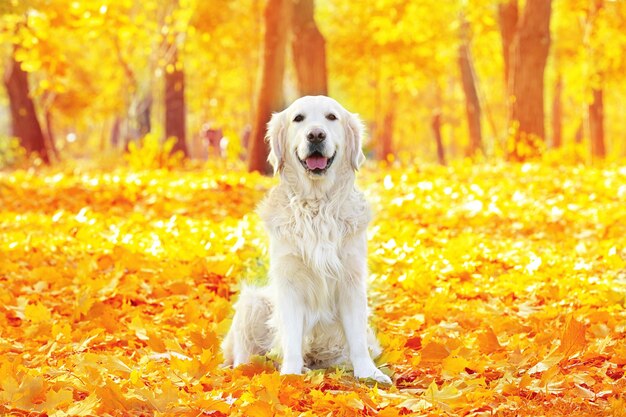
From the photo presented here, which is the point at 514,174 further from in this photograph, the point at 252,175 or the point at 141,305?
the point at 141,305

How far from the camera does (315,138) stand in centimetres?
434

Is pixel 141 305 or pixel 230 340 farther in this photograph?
pixel 141 305

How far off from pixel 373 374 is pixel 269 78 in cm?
1059

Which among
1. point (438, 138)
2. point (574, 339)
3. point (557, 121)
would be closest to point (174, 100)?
point (438, 138)

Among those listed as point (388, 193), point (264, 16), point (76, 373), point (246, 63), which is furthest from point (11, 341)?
point (246, 63)

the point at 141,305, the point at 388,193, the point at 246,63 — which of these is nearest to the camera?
the point at 141,305

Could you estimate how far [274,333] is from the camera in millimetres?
4762

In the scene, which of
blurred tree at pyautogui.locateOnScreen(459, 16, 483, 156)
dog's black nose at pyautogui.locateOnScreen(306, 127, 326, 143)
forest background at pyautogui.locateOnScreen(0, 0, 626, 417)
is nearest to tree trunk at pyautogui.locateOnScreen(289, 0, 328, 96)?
forest background at pyautogui.locateOnScreen(0, 0, 626, 417)

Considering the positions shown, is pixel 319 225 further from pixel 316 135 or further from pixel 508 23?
pixel 508 23

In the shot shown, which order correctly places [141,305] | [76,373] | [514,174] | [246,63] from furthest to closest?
[246,63], [514,174], [141,305], [76,373]

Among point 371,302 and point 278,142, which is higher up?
point 278,142

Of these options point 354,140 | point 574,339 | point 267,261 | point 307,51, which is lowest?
point 574,339

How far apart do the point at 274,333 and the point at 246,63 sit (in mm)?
30111

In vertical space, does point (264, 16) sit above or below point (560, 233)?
above
